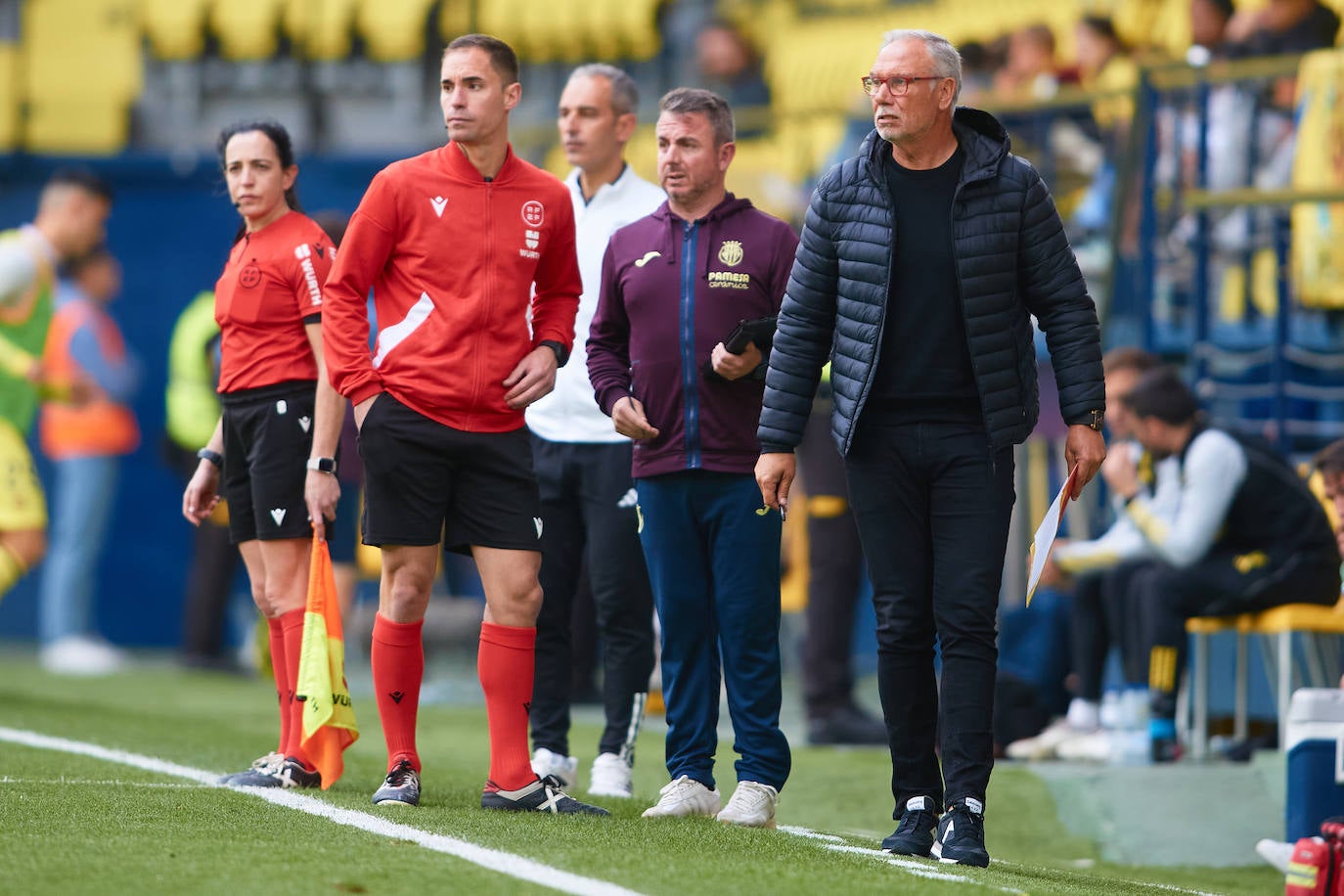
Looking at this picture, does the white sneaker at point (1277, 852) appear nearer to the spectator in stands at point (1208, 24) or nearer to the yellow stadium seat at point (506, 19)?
the spectator in stands at point (1208, 24)

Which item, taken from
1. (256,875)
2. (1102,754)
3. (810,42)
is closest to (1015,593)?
(1102,754)

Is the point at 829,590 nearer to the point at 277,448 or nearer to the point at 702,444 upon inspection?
the point at 702,444

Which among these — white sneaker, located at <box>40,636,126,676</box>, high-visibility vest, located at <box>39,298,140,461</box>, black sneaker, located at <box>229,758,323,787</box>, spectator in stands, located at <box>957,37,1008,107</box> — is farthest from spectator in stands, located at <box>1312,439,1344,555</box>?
high-visibility vest, located at <box>39,298,140,461</box>

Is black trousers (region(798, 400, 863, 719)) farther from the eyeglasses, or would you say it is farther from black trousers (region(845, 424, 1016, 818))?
the eyeglasses

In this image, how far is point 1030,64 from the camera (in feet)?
40.4

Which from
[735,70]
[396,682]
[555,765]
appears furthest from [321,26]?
[396,682]

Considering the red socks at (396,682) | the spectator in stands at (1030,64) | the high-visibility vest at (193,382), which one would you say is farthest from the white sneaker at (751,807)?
the spectator in stands at (1030,64)

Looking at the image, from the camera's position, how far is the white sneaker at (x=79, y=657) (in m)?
12.6

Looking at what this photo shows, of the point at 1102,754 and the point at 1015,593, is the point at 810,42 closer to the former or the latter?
the point at 1015,593

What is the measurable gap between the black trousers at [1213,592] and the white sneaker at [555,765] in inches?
100

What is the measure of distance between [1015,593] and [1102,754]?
1.74 m

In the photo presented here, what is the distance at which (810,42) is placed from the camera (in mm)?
16578

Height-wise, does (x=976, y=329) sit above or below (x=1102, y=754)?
above

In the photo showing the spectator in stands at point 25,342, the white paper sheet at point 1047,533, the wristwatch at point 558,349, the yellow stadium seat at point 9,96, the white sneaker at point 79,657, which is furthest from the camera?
the yellow stadium seat at point 9,96
